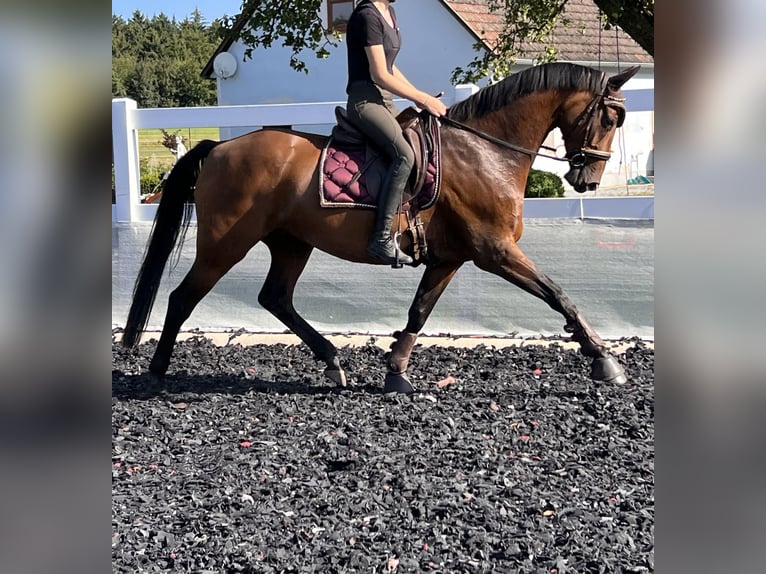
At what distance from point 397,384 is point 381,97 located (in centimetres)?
187

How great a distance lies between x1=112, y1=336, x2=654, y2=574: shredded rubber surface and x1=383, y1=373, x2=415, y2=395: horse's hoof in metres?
→ 0.13

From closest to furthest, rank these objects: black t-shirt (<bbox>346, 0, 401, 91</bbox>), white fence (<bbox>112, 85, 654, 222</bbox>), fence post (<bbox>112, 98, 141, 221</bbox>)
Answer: black t-shirt (<bbox>346, 0, 401, 91</bbox>) → white fence (<bbox>112, 85, 654, 222</bbox>) → fence post (<bbox>112, 98, 141, 221</bbox>)

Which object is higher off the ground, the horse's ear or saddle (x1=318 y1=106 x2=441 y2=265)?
the horse's ear

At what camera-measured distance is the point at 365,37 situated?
16.1ft

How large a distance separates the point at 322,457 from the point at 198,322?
4.33 metres

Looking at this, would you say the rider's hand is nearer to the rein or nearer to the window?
the rein

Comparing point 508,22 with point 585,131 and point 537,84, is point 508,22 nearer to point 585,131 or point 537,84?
point 537,84

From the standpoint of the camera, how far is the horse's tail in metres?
5.73

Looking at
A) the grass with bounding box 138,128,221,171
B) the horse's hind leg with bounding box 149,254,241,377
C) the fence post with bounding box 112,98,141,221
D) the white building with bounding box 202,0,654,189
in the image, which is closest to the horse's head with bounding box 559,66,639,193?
the horse's hind leg with bounding box 149,254,241,377

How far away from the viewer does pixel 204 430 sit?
4809 millimetres

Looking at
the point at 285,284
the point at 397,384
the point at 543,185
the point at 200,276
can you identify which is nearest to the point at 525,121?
the point at 397,384

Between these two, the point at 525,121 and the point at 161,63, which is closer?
the point at 525,121

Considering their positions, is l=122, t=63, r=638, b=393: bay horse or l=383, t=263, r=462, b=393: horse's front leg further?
l=383, t=263, r=462, b=393: horse's front leg
